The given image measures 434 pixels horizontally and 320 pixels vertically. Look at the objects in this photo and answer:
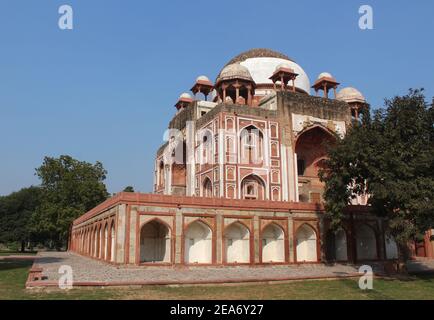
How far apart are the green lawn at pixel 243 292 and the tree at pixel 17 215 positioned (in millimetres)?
45700

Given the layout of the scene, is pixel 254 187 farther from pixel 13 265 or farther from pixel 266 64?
pixel 13 265

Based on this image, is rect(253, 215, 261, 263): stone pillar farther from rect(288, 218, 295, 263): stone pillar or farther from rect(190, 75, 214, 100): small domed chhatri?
rect(190, 75, 214, 100): small domed chhatri

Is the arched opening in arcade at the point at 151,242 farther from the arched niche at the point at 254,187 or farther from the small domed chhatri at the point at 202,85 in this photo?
the small domed chhatri at the point at 202,85

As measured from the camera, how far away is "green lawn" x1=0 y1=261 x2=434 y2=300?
1309 centimetres

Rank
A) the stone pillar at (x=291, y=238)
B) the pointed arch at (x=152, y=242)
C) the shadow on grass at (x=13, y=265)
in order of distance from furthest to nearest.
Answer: the pointed arch at (x=152, y=242)
the stone pillar at (x=291, y=238)
the shadow on grass at (x=13, y=265)

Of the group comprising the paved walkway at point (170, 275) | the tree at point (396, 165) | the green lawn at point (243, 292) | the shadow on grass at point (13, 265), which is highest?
the tree at point (396, 165)

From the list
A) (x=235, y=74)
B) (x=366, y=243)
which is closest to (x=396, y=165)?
(x=366, y=243)

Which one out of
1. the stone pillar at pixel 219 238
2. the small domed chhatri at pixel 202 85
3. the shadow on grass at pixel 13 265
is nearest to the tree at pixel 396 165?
the stone pillar at pixel 219 238

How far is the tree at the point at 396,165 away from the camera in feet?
60.6

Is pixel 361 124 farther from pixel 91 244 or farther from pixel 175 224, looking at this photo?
pixel 91 244

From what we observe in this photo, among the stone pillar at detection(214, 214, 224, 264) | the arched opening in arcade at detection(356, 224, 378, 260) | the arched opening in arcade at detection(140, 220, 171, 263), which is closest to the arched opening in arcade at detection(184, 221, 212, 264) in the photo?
the stone pillar at detection(214, 214, 224, 264)

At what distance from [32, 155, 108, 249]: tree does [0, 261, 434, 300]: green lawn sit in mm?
29638

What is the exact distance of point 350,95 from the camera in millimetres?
39500

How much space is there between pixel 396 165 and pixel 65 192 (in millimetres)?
36997
